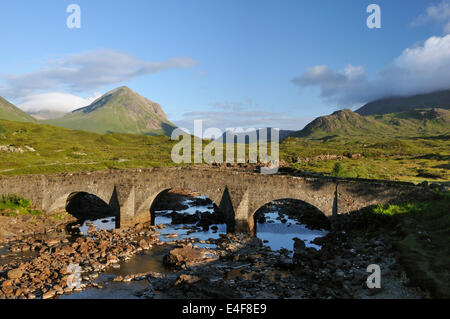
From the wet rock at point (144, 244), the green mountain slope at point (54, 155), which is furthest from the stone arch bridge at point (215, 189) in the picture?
the green mountain slope at point (54, 155)

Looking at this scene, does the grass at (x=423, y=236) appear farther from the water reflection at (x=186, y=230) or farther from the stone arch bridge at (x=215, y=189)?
the water reflection at (x=186, y=230)

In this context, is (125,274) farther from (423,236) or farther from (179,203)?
(179,203)

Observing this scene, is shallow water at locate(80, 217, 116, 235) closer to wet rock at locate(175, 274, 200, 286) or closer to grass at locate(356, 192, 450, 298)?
wet rock at locate(175, 274, 200, 286)

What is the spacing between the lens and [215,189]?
29953 millimetres

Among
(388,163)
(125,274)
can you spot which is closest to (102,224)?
(125,274)

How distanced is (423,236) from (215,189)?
17.2 meters

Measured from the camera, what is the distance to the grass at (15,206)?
3192 cm

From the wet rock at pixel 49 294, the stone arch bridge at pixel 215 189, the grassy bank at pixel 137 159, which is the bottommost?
the wet rock at pixel 49 294

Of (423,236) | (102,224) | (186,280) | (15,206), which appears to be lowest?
(102,224)

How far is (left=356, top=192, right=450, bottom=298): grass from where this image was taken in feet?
49.7

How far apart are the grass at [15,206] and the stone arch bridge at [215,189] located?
0.57m

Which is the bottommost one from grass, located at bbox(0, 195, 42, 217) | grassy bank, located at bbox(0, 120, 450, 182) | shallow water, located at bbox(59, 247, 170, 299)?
shallow water, located at bbox(59, 247, 170, 299)

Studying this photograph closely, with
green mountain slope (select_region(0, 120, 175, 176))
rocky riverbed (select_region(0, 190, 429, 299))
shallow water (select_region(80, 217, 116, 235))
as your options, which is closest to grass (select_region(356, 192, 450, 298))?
rocky riverbed (select_region(0, 190, 429, 299))

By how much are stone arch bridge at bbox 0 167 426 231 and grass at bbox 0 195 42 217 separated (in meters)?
0.57
